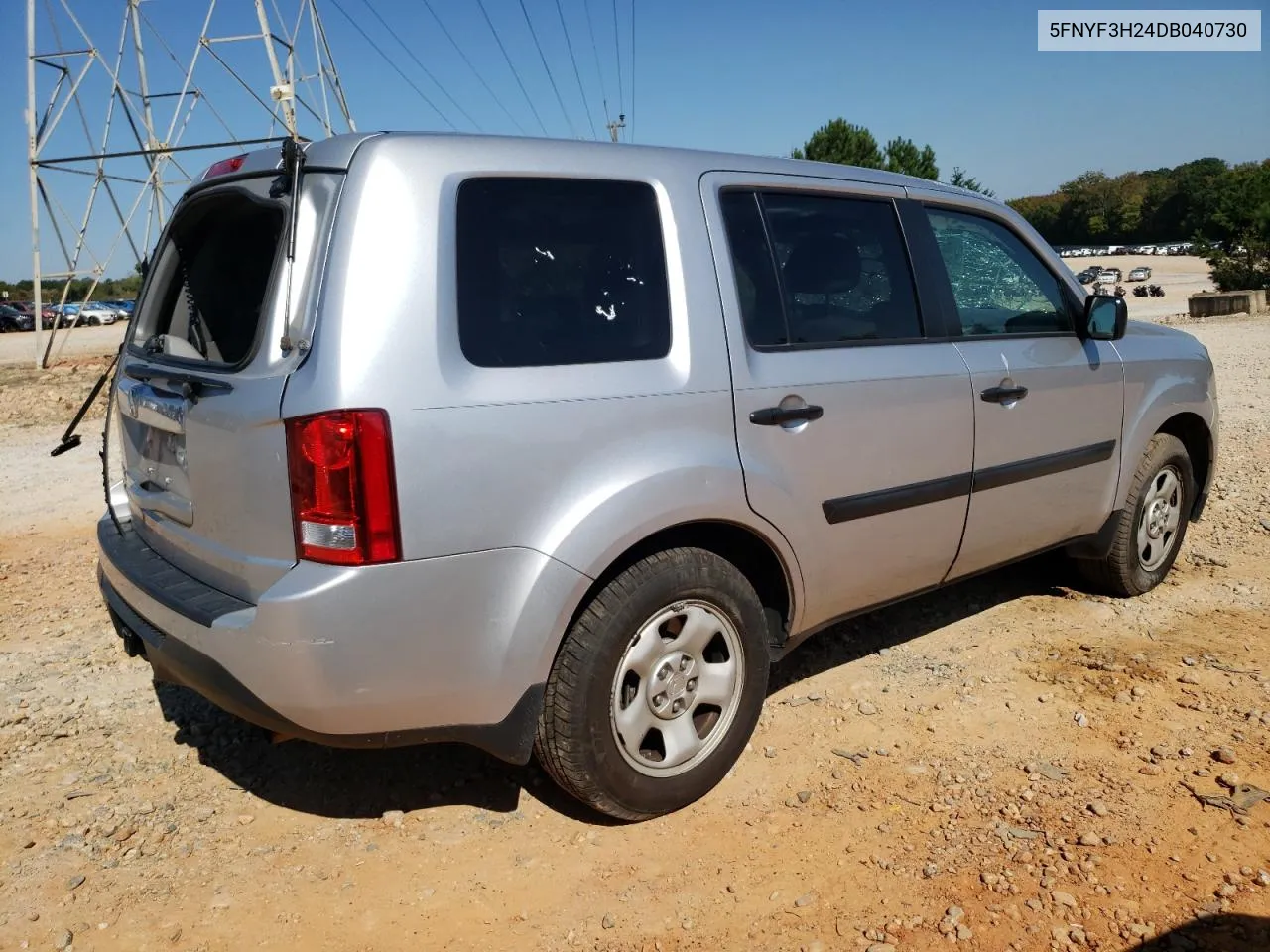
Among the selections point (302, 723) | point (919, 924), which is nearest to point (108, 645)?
point (302, 723)

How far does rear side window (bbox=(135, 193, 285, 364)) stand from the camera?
270 cm

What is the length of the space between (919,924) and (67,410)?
486 inches

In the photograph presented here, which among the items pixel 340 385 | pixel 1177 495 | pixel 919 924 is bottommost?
pixel 919 924

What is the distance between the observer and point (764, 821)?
9.82ft

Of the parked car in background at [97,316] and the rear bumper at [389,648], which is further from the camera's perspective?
the parked car in background at [97,316]

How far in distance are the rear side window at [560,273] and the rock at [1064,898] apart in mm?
1743

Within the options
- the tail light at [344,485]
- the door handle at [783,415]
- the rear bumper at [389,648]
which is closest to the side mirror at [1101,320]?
the door handle at [783,415]

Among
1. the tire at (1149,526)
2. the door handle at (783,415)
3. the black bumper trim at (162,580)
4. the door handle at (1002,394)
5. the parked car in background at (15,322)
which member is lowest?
the tire at (1149,526)

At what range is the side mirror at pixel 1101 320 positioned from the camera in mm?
4094

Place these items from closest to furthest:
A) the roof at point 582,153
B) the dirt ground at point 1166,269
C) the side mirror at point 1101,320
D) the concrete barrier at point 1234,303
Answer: the roof at point 582,153 < the side mirror at point 1101,320 < the concrete barrier at point 1234,303 < the dirt ground at point 1166,269

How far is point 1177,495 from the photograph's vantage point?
4.86 m

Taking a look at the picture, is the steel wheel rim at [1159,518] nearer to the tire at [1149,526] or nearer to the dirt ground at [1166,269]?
the tire at [1149,526]

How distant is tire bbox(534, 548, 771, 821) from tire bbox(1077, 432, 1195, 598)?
227cm

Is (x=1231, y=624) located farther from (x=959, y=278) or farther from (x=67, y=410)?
(x=67, y=410)
